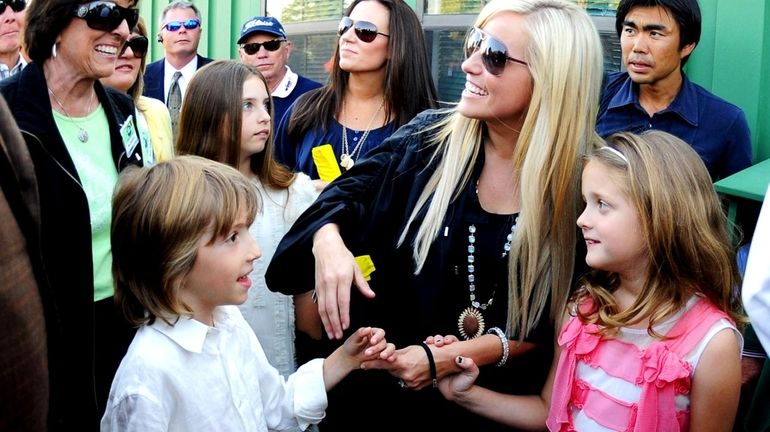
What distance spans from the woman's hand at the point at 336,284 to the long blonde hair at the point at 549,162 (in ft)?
0.91

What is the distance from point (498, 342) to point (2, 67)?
172 inches

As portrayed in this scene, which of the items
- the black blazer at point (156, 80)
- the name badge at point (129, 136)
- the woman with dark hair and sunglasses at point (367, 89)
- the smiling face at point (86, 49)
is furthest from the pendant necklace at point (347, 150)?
the black blazer at point (156, 80)

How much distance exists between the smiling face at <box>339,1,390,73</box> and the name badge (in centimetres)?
132

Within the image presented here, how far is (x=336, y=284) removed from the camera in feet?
7.72

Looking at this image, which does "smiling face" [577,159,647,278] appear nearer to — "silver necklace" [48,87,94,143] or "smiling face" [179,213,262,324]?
Answer: "smiling face" [179,213,262,324]

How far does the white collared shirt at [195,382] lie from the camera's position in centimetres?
204

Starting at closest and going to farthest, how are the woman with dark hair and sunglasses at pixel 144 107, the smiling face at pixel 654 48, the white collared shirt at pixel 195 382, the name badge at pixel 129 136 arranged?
the white collared shirt at pixel 195 382, the name badge at pixel 129 136, the woman with dark hair and sunglasses at pixel 144 107, the smiling face at pixel 654 48

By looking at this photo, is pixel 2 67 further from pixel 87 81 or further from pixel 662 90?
pixel 662 90

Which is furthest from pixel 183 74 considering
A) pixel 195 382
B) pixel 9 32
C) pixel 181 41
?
pixel 195 382

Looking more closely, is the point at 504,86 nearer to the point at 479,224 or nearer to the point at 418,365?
the point at 479,224

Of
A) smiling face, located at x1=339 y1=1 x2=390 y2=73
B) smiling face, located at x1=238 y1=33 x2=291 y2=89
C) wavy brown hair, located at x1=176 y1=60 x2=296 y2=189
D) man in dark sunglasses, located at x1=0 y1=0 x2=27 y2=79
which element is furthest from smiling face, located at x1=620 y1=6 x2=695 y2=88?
man in dark sunglasses, located at x1=0 y1=0 x2=27 y2=79

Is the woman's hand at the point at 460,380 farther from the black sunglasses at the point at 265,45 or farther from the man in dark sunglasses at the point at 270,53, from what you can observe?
the black sunglasses at the point at 265,45

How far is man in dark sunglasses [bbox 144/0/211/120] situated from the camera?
6.36 m

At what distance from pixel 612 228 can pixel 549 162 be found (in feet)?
0.94
